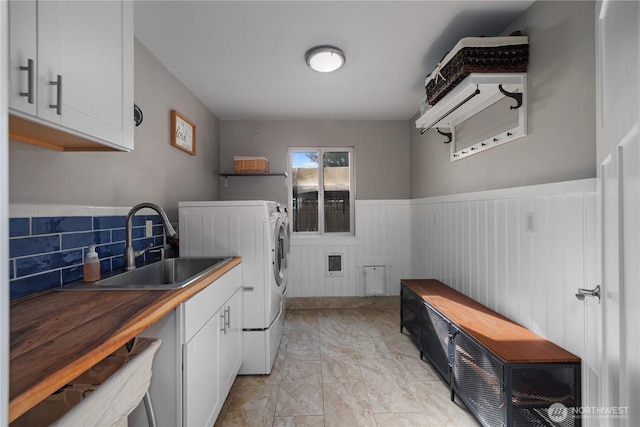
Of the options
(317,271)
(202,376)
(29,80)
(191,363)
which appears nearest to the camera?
(29,80)

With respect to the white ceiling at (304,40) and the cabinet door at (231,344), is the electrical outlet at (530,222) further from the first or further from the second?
the cabinet door at (231,344)

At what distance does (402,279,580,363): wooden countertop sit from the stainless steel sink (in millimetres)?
1539

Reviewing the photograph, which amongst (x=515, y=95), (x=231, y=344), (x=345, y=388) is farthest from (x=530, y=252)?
(x=231, y=344)

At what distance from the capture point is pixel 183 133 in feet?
8.36

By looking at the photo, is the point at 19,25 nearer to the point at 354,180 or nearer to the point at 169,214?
the point at 169,214

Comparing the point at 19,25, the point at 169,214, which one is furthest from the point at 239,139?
the point at 19,25

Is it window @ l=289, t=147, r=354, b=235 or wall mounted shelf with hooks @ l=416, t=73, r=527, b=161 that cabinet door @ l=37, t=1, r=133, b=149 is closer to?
wall mounted shelf with hooks @ l=416, t=73, r=527, b=161

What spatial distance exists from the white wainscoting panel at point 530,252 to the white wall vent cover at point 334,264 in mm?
1428

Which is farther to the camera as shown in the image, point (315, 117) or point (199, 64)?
point (315, 117)

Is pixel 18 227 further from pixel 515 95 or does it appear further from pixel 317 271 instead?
pixel 317 271

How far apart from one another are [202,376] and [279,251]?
4.01 ft

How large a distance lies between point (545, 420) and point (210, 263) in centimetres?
203

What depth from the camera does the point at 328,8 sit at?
1.63 metres

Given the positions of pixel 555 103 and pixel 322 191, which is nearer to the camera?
pixel 555 103
